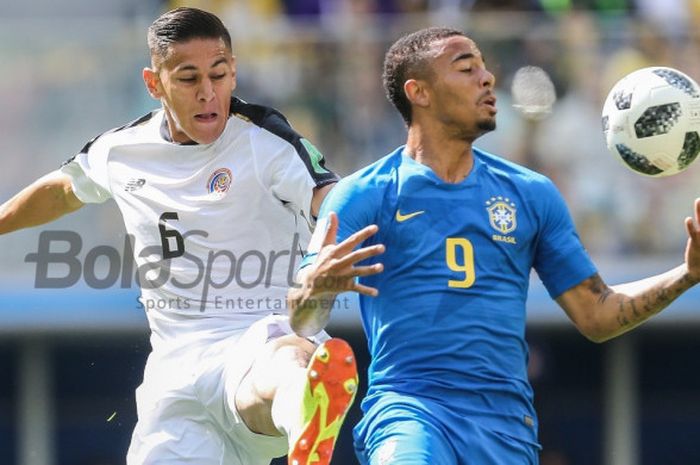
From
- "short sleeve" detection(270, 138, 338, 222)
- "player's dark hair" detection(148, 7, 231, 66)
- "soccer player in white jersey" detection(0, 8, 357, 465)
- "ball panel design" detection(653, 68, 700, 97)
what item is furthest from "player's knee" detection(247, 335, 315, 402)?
"ball panel design" detection(653, 68, 700, 97)

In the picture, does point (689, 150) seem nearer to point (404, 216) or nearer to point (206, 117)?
point (404, 216)

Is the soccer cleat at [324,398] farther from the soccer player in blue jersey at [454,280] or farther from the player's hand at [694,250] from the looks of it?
the player's hand at [694,250]

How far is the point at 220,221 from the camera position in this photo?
24.2ft

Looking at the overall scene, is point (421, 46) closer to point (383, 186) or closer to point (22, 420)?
point (383, 186)

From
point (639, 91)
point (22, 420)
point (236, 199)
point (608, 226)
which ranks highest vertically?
point (639, 91)

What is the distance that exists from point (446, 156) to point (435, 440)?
4.32 ft

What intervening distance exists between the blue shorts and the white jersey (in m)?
1.19

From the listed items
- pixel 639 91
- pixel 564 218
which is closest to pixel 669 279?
pixel 564 218

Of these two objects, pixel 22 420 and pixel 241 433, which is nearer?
pixel 241 433

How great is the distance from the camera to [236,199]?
7.34 metres

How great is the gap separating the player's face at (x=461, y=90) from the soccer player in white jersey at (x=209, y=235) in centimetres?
68

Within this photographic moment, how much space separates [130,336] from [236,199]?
5741 mm

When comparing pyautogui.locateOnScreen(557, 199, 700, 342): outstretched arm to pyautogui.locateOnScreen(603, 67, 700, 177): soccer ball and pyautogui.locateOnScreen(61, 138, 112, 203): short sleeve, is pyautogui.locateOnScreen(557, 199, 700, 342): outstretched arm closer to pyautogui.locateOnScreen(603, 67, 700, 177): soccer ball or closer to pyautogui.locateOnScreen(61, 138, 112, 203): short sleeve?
pyautogui.locateOnScreen(603, 67, 700, 177): soccer ball
